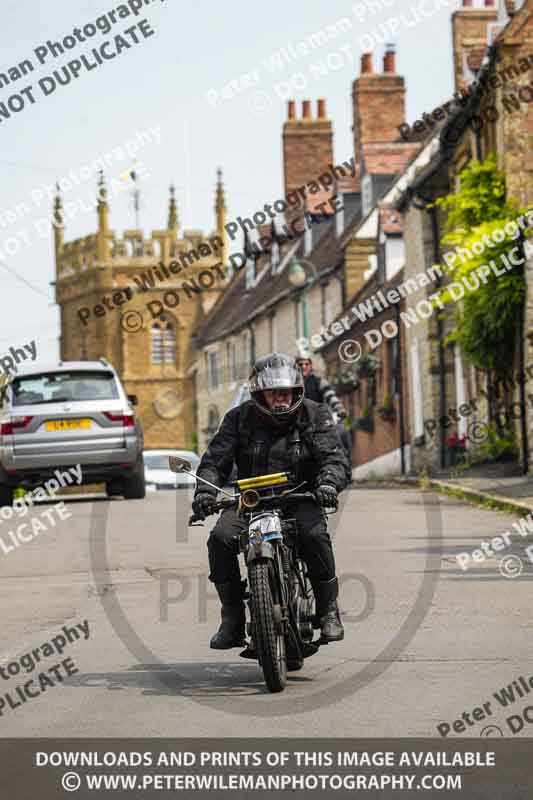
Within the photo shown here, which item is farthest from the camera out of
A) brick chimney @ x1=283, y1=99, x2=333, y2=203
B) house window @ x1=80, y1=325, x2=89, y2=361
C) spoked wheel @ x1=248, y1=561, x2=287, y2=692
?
house window @ x1=80, y1=325, x2=89, y2=361

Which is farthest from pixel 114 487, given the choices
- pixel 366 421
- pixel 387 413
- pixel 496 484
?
pixel 366 421

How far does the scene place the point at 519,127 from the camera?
27.1 m

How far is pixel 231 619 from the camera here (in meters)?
8.07

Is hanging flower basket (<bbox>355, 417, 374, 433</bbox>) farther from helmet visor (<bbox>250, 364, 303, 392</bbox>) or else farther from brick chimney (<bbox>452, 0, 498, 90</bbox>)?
helmet visor (<bbox>250, 364, 303, 392</bbox>)

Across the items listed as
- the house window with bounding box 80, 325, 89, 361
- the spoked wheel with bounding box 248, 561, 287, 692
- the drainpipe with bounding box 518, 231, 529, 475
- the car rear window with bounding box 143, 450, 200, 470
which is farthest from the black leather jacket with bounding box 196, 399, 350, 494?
the house window with bounding box 80, 325, 89, 361

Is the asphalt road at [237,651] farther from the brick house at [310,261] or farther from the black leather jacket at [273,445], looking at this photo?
the brick house at [310,261]

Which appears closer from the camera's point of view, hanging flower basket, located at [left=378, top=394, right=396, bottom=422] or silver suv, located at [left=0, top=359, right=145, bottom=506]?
silver suv, located at [left=0, top=359, right=145, bottom=506]

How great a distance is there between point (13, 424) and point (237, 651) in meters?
13.2

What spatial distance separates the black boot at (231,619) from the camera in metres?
8.05

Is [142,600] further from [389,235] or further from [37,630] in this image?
[389,235]

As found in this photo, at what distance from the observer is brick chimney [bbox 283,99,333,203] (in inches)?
2347

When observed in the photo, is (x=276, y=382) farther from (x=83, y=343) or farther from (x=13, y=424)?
(x=83, y=343)

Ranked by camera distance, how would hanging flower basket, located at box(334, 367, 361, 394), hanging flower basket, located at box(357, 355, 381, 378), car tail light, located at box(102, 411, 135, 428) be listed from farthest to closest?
1. hanging flower basket, located at box(334, 367, 361, 394)
2. hanging flower basket, located at box(357, 355, 381, 378)
3. car tail light, located at box(102, 411, 135, 428)

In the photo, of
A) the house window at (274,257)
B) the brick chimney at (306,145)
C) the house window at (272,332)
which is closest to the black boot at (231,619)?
the brick chimney at (306,145)
